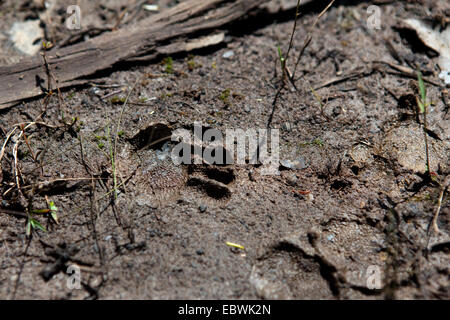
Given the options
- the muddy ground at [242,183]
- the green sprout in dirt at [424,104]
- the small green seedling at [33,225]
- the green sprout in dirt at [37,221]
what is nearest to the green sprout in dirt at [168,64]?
the muddy ground at [242,183]

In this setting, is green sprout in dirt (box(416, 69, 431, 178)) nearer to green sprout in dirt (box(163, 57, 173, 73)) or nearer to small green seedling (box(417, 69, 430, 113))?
small green seedling (box(417, 69, 430, 113))

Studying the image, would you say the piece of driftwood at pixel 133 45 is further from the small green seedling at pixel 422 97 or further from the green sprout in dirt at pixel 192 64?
the small green seedling at pixel 422 97

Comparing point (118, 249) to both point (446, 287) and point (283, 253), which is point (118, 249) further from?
point (446, 287)

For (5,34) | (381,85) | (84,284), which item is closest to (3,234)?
(84,284)

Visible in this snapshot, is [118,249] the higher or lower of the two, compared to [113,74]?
lower

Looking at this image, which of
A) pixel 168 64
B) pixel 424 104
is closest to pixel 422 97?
pixel 424 104

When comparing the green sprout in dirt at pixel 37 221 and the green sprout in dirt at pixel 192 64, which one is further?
the green sprout in dirt at pixel 192 64
